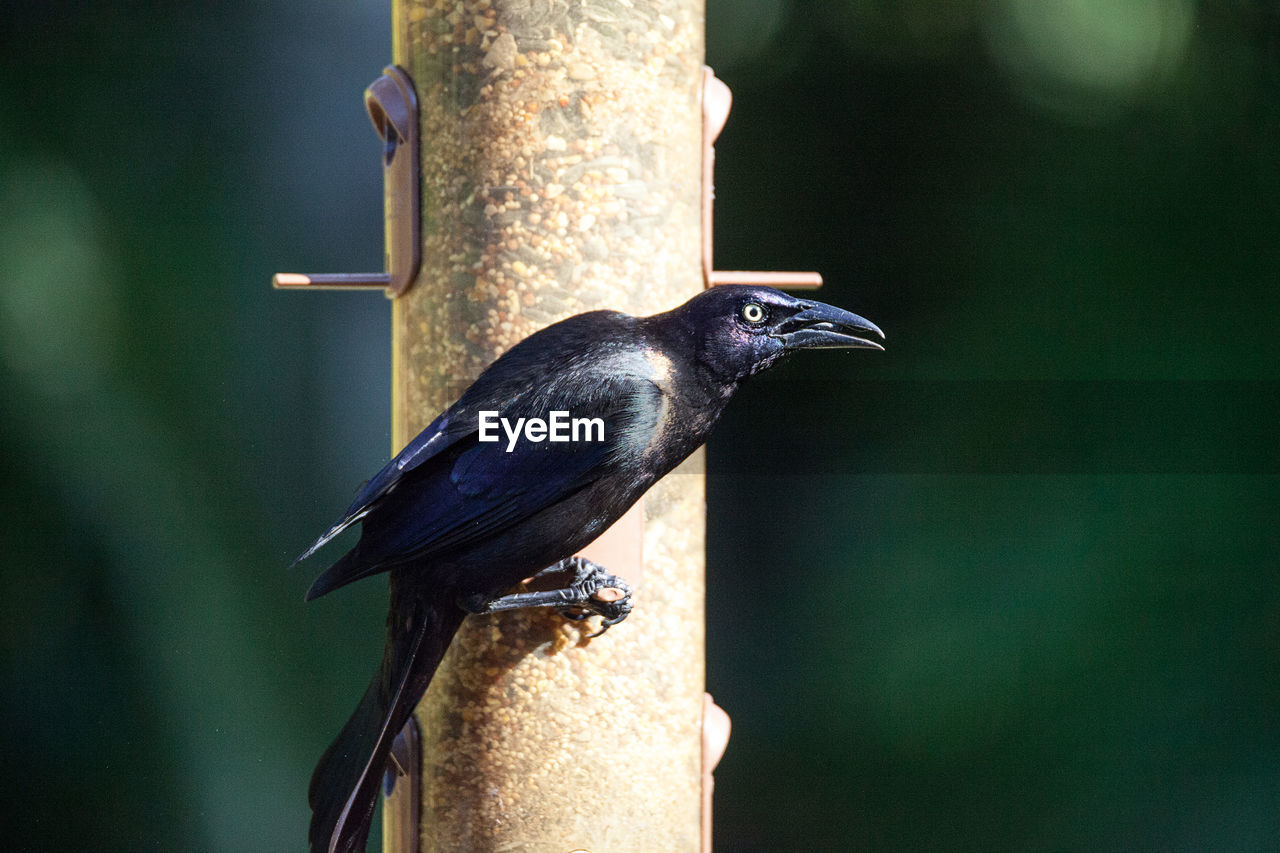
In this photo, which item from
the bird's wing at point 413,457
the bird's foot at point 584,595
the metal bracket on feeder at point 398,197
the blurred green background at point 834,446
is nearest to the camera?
the bird's wing at point 413,457

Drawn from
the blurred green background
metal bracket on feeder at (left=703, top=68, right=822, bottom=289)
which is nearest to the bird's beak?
metal bracket on feeder at (left=703, top=68, right=822, bottom=289)

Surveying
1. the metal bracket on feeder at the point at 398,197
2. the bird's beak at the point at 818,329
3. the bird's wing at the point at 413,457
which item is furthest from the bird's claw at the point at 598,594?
the metal bracket on feeder at the point at 398,197

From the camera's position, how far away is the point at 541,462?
1813 mm

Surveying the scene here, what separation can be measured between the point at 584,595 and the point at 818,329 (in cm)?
56

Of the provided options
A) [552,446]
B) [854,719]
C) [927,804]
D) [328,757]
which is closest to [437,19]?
[552,446]

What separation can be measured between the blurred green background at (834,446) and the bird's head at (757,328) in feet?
5.93

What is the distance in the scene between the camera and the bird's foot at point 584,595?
199 cm

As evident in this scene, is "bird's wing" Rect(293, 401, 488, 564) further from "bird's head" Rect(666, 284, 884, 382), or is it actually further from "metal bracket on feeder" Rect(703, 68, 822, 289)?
"metal bracket on feeder" Rect(703, 68, 822, 289)

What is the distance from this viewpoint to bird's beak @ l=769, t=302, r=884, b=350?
1.77m

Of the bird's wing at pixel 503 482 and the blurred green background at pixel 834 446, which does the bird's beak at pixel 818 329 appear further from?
the blurred green background at pixel 834 446

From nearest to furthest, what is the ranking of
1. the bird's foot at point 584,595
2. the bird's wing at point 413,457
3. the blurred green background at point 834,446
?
the bird's wing at point 413,457
the bird's foot at point 584,595
the blurred green background at point 834,446

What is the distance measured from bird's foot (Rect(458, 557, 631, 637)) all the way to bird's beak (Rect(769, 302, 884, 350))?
19.1 inches

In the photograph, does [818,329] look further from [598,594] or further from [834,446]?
[834,446]

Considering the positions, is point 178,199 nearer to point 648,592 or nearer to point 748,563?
point 748,563
